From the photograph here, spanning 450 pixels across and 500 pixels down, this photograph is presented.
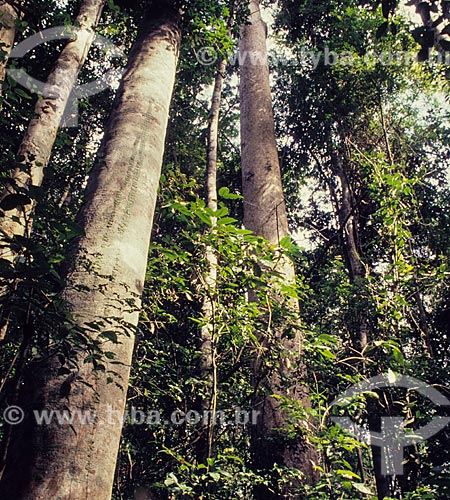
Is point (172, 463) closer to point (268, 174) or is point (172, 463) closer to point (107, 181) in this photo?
point (107, 181)

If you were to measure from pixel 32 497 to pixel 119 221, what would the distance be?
3.87 ft

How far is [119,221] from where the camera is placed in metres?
2.07

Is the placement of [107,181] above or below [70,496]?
above

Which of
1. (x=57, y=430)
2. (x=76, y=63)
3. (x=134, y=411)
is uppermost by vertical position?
(x=76, y=63)

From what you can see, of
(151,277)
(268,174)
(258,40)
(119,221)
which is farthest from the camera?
(258,40)

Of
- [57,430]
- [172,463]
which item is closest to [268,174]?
[172,463]

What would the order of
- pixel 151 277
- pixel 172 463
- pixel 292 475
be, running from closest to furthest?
1. pixel 292 475
2. pixel 172 463
3. pixel 151 277

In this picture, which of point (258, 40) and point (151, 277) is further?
point (258, 40)

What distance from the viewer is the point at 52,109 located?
3.51 metres

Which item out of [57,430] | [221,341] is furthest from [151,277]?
[57,430]
